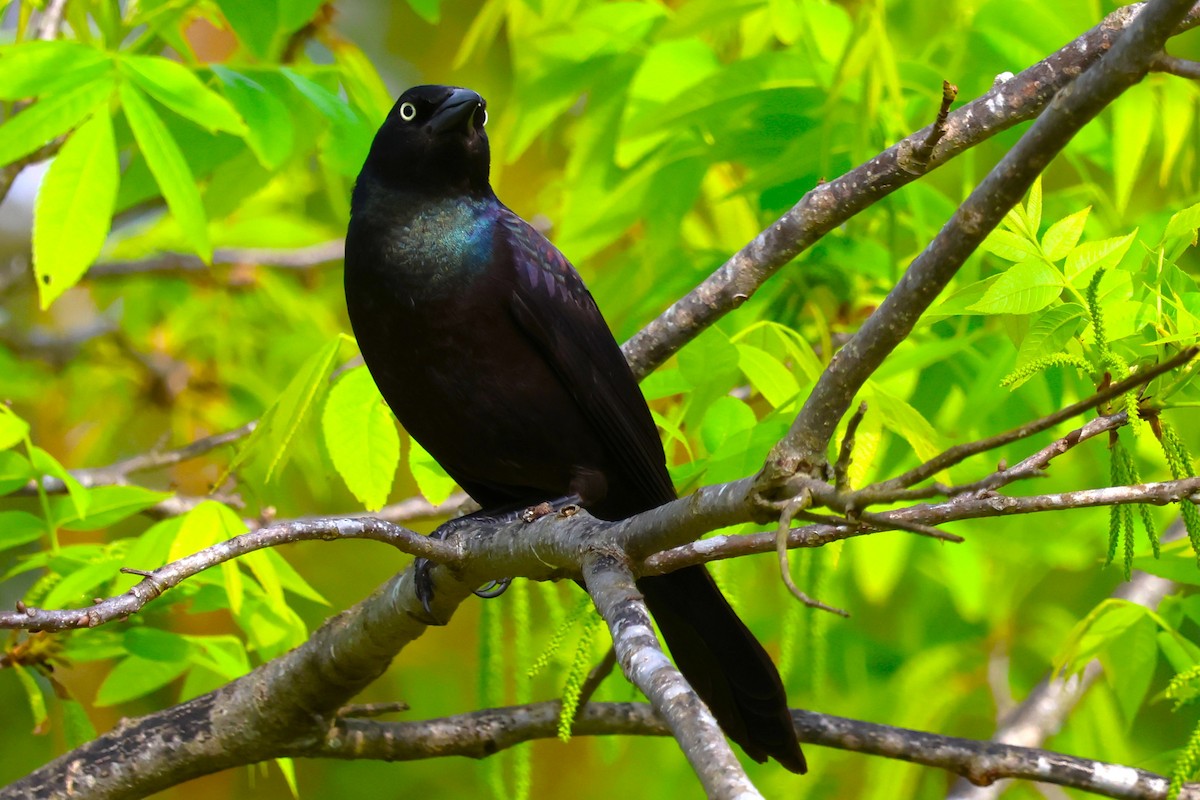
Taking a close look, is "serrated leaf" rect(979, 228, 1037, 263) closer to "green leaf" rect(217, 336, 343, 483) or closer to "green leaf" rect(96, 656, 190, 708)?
"green leaf" rect(217, 336, 343, 483)

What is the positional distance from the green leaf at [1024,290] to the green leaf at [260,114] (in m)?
1.61

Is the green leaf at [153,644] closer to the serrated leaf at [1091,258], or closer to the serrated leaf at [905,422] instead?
the serrated leaf at [905,422]

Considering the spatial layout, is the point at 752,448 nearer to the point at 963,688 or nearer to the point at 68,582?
the point at 68,582

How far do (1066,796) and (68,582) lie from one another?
322 cm

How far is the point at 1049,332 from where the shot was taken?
1834 millimetres

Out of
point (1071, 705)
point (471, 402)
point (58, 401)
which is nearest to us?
point (471, 402)

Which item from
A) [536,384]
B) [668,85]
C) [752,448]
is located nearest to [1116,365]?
[752,448]

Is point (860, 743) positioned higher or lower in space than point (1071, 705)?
higher

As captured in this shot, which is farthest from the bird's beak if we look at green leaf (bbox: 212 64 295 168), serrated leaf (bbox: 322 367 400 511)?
serrated leaf (bbox: 322 367 400 511)

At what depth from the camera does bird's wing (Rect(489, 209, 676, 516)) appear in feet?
9.68

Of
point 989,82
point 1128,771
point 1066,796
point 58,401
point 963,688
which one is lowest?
point 1066,796

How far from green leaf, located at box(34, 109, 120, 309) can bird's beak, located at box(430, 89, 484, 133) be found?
0.86m

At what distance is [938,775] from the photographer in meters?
4.25

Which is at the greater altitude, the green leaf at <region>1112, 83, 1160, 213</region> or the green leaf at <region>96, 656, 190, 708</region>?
the green leaf at <region>1112, 83, 1160, 213</region>
